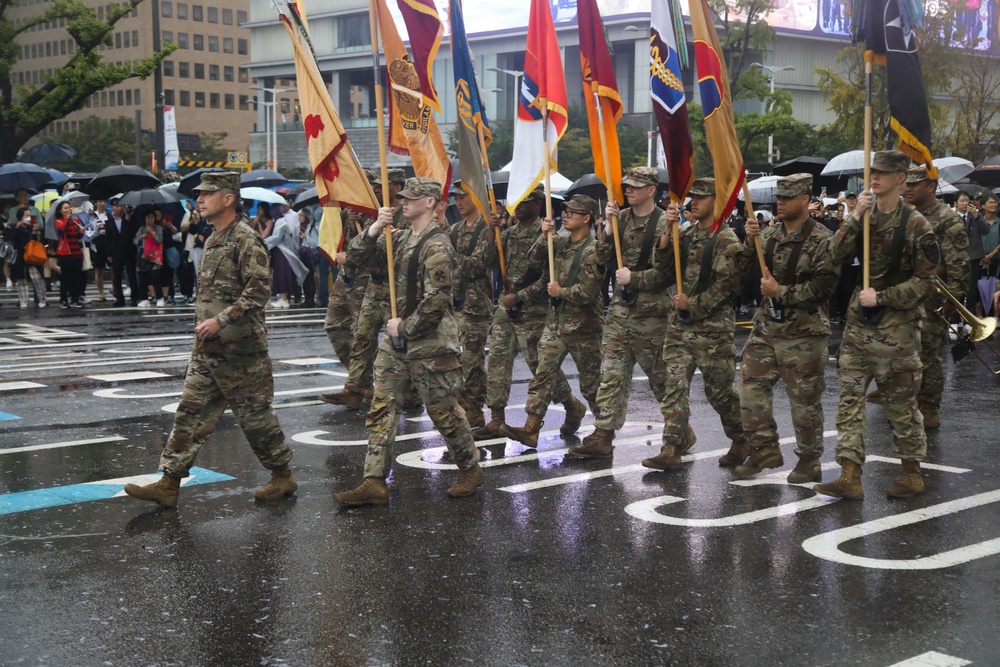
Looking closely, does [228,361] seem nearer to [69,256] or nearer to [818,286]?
[818,286]

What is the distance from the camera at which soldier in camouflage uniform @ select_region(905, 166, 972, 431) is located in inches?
358

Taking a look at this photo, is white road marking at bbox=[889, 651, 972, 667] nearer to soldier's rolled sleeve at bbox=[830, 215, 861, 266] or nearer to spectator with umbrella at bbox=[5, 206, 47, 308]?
soldier's rolled sleeve at bbox=[830, 215, 861, 266]

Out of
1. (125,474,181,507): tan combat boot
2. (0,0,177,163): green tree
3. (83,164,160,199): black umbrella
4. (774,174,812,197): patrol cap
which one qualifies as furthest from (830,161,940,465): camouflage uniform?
(0,0,177,163): green tree

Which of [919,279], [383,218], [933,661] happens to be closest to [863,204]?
[919,279]

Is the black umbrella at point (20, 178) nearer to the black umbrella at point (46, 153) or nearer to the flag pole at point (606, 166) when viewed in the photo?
the black umbrella at point (46, 153)

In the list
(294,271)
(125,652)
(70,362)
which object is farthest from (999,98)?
(125,652)

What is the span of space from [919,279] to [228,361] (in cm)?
417

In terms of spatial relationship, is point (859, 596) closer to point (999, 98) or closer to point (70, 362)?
point (70, 362)

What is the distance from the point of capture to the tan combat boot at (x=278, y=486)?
24.4ft

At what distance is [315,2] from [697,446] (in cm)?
8691

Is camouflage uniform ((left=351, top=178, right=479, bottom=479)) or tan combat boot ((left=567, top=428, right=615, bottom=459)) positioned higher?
camouflage uniform ((left=351, top=178, right=479, bottom=479))

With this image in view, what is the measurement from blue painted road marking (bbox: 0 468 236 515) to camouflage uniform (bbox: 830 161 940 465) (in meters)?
4.01

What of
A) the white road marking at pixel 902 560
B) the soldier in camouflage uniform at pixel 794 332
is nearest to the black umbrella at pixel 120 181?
the soldier in camouflage uniform at pixel 794 332

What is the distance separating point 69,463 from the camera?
8516 millimetres
